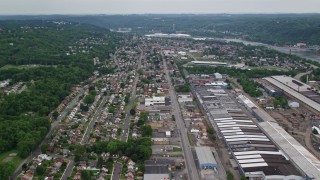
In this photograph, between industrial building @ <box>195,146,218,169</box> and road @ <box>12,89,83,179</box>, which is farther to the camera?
industrial building @ <box>195,146,218,169</box>

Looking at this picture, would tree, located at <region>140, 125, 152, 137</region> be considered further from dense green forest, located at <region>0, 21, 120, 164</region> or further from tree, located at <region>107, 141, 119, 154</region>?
dense green forest, located at <region>0, 21, 120, 164</region>

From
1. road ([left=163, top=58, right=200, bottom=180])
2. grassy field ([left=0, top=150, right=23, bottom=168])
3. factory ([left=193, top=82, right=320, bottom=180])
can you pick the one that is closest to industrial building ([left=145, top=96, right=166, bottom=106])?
road ([left=163, top=58, right=200, bottom=180])

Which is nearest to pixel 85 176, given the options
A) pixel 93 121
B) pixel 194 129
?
pixel 194 129

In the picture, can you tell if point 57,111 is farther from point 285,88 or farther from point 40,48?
point 40,48

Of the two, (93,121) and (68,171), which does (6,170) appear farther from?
(93,121)

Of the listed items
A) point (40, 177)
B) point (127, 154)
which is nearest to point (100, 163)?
point (127, 154)
